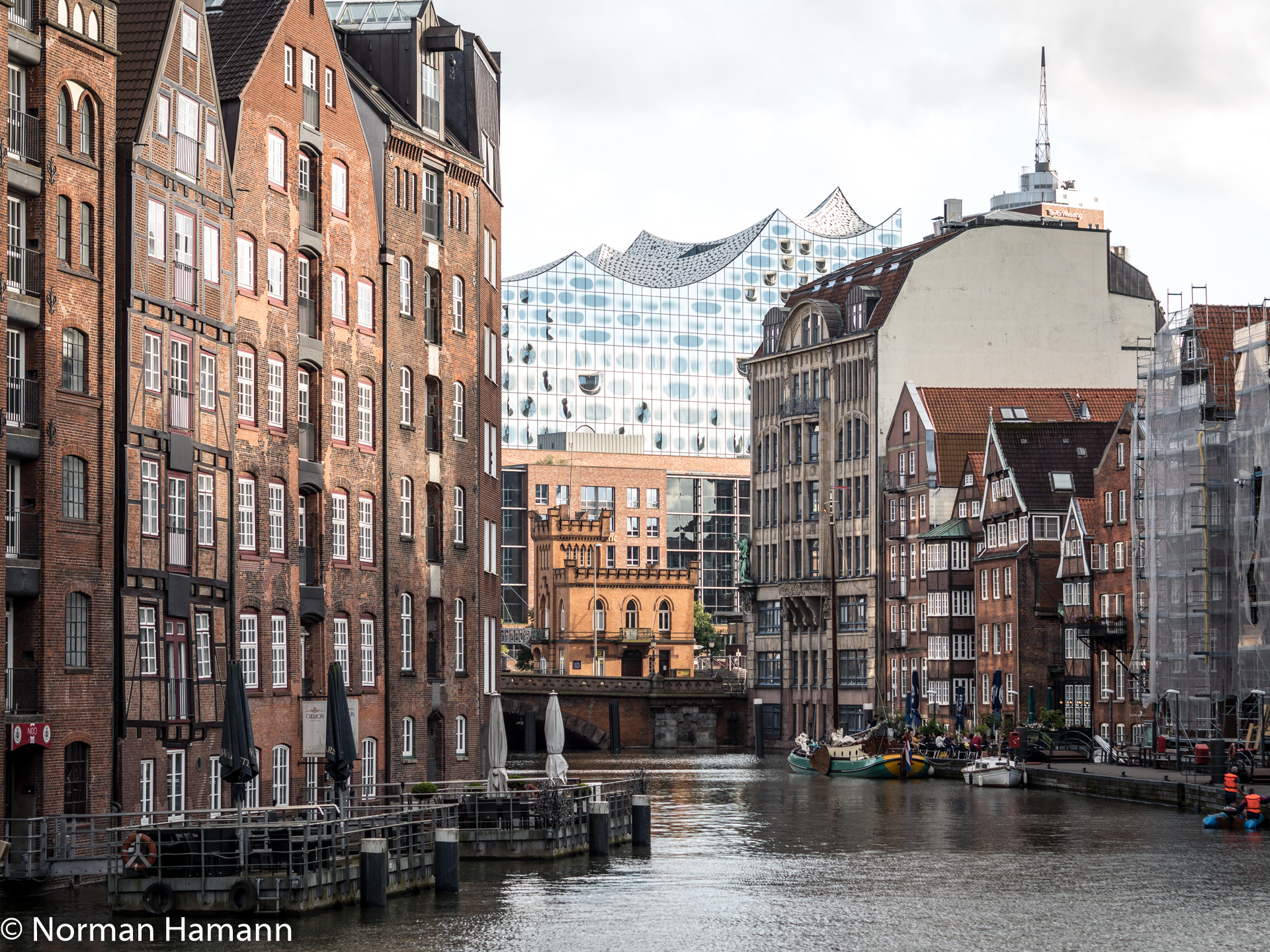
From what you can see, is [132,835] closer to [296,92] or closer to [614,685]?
[296,92]

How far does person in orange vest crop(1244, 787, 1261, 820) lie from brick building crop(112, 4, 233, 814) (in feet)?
101

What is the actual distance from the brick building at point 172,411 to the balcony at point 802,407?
95.2 meters

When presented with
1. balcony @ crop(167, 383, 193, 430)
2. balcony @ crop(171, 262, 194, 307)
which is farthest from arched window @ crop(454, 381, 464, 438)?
balcony @ crop(167, 383, 193, 430)

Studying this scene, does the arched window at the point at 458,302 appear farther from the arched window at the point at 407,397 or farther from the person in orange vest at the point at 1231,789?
the person in orange vest at the point at 1231,789

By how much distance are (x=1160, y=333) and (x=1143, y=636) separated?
1405 centimetres

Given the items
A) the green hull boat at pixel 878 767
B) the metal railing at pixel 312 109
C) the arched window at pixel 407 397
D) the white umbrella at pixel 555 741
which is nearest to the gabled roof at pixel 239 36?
the metal railing at pixel 312 109

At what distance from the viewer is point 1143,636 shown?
9900 centimetres

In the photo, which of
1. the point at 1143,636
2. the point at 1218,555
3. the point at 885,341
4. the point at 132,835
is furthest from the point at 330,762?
the point at 885,341

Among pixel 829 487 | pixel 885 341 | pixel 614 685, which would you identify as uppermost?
pixel 885 341

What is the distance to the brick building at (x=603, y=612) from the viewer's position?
190000 millimetres

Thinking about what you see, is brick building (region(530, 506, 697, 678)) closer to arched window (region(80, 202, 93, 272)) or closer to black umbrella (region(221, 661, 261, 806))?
arched window (region(80, 202, 93, 272))

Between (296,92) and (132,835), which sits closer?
(132,835)

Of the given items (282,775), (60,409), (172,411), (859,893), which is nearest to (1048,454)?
(282,775)

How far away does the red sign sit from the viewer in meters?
47.0
